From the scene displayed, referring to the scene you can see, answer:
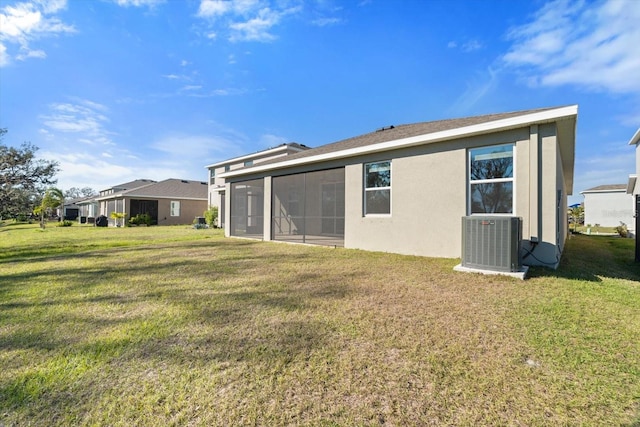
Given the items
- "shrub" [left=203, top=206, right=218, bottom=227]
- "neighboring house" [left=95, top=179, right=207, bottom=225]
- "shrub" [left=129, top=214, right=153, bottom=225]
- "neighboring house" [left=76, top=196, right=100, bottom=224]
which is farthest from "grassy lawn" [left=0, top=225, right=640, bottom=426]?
"neighboring house" [left=76, top=196, right=100, bottom=224]

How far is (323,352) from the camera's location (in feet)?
7.84

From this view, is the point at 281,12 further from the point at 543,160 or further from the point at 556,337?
the point at 556,337

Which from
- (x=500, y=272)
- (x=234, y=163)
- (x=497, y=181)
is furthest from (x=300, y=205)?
(x=500, y=272)

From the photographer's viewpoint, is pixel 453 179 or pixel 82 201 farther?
pixel 82 201

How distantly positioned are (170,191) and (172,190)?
35 cm

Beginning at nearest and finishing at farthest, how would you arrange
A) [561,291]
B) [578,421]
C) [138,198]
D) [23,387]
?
1. [578,421]
2. [23,387]
3. [561,291]
4. [138,198]

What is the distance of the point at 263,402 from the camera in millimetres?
1784

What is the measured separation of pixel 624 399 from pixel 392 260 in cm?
468

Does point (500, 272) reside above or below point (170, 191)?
below

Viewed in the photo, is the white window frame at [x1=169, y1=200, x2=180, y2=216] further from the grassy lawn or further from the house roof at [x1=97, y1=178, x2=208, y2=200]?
the grassy lawn

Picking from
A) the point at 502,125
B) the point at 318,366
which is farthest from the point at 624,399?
the point at 502,125

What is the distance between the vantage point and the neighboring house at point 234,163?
789 inches

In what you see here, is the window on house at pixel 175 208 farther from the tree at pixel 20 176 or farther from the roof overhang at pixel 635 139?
the roof overhang at pixel 635 139

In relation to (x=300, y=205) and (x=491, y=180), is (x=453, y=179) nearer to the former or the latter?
(x=491, y=180)
